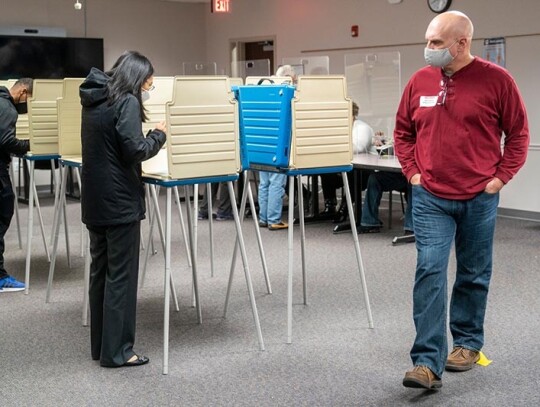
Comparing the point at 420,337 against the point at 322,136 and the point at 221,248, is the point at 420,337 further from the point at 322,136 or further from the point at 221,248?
the point at 221,248

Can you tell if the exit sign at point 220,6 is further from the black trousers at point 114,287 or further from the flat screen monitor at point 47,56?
the black trousers at point 114,287

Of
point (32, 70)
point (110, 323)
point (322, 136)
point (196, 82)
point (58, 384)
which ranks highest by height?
point (32, 70)

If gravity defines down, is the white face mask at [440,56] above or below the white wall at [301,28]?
below

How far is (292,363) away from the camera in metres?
3.67

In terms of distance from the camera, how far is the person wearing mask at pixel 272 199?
7223 mm

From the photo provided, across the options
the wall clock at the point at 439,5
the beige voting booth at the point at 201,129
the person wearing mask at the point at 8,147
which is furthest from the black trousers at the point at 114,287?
the wall clock at the point at 439,5

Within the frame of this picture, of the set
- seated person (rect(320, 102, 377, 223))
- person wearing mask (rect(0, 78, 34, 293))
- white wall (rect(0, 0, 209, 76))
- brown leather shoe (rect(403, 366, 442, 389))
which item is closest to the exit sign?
white wall (rect(0, 0, 209, 76))

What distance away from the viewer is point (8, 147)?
16.4 ft

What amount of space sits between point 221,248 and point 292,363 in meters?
2.88

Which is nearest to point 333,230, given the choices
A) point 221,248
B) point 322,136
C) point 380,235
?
point 380,235

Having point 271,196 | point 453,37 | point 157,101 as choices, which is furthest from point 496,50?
point 453,37

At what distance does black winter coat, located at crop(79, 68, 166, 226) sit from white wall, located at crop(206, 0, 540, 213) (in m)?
5.36

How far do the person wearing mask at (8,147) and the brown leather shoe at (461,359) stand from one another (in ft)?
9.74

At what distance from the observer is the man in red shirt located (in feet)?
10.2
